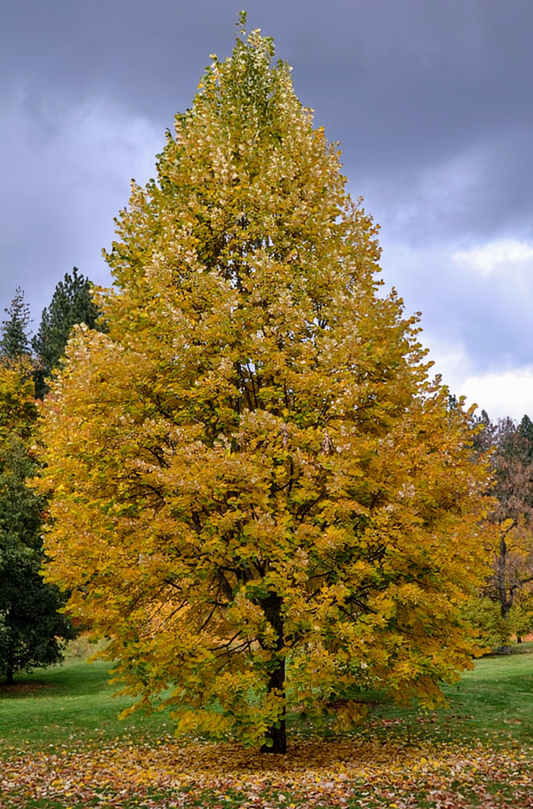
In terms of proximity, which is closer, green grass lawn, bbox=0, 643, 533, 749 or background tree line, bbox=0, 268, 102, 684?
green grass lawn, bbox=0, 643, 533, 749

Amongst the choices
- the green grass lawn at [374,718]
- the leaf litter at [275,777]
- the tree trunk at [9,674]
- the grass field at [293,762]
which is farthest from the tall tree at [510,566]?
the tree trunk at [9,674]

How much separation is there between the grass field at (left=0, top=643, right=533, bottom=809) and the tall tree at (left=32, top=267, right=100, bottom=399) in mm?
19553

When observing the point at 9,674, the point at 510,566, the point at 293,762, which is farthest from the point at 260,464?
the point at 510,566

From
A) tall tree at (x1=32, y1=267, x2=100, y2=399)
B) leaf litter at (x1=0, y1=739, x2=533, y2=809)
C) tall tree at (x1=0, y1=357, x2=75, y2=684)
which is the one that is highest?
tall tree at (x1=32, y1=267, x2=100, y2=399)

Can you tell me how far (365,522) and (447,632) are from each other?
2.19 m

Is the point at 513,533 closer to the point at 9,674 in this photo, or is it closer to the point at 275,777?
the point at 9,674

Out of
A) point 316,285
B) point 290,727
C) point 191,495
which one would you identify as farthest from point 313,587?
point 290,727

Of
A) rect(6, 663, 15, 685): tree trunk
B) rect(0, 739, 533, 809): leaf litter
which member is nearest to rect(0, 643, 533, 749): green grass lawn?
rect(6, 663, 15, 685): tree trunk

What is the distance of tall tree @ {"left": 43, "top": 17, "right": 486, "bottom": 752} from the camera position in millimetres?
8312

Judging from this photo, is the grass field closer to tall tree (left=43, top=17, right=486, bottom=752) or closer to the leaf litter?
the leaf litter

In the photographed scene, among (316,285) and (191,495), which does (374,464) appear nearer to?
(191,495)

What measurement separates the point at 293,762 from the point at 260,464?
5357 mm

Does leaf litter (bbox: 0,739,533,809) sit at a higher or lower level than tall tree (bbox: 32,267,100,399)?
lower

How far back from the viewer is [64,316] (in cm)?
3484
